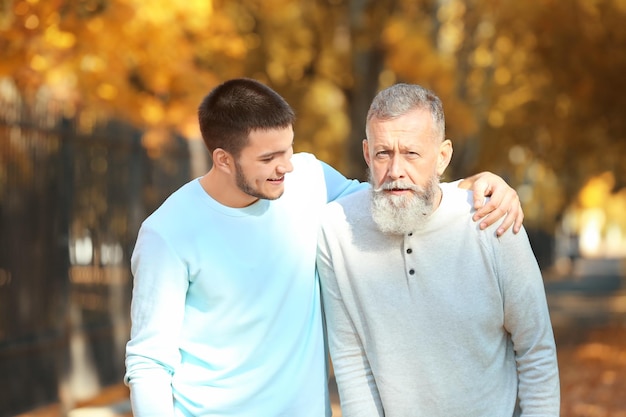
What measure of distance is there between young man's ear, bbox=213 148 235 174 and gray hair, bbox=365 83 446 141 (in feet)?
1.67

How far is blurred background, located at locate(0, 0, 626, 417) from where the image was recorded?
396 inches

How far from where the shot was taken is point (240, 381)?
392 centimetres

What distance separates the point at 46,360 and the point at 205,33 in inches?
207

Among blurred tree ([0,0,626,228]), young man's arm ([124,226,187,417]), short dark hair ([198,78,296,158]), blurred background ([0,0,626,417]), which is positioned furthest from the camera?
blurred tree ([0,0,626,228])

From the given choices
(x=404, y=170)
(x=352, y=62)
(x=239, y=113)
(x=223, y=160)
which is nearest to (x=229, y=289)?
(x=223, y=160)

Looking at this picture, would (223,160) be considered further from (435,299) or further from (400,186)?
(435,299)

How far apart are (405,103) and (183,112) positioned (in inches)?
421

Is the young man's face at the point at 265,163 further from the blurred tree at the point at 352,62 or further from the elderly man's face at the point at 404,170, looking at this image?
the blurred tree at the point at 352,62

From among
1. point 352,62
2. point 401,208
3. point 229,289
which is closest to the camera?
point 401,208

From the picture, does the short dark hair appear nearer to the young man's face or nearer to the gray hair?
the young man's face

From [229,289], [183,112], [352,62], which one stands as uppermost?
[352,62]

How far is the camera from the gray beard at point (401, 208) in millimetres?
3812

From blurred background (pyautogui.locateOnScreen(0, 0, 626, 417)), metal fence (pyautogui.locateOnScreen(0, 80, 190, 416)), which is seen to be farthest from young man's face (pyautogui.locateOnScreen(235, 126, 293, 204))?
metal fence (pyautogui.locateOnScreen(0, 80, 190, 416))

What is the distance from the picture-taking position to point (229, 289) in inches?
154
